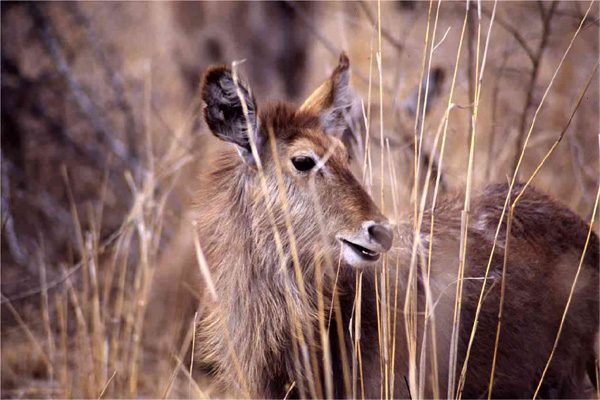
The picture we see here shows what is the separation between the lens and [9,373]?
232 inches

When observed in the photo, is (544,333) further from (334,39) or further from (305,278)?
(334,39)

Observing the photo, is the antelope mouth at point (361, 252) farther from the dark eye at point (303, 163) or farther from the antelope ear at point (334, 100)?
the antelope ear at point (334, 100)

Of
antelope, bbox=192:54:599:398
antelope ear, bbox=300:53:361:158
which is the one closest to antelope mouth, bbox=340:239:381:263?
antelope, bbox=192:54:599:398

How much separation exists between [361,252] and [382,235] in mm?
151

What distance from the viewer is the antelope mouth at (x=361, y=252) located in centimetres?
337

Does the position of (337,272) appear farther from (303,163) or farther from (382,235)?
(303,163)

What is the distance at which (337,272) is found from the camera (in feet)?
10.9

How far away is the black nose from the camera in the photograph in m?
3.28

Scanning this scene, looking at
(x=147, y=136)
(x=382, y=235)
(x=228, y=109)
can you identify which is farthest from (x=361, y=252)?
(x=147, y=136)

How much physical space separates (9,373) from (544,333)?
4.17 metres

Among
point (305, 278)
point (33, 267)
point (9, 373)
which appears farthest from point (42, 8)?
point (305, 278)

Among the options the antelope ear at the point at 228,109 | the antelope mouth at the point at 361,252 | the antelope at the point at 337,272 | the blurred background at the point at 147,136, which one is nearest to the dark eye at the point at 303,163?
the antelope at the point at 337,272

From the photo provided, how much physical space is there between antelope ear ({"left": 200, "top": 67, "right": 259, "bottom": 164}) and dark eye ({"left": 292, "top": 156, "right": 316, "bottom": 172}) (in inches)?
9.8

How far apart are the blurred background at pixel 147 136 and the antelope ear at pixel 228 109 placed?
131 centimetres
